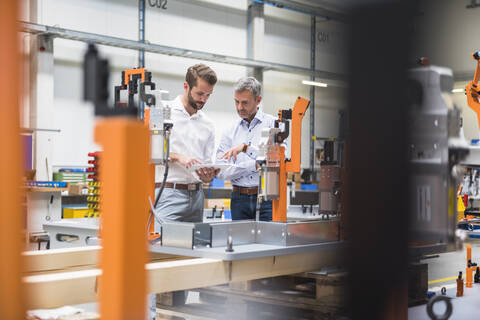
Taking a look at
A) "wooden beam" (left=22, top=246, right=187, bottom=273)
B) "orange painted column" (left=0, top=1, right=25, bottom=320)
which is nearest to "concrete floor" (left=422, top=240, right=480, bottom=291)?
"wooden beam" (left=22, top=246, right=187, bottom=273)

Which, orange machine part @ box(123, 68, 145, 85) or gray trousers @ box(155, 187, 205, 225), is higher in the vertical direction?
orange machine part @ box(123, 68, 145, 85)

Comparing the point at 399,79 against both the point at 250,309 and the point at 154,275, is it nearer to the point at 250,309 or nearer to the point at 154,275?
the point at 154,275

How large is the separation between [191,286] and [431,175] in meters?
1.30

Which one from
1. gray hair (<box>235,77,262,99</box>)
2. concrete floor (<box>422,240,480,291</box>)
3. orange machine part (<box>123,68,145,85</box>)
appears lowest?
concrete floor (<box>422,240,480,291</box>)

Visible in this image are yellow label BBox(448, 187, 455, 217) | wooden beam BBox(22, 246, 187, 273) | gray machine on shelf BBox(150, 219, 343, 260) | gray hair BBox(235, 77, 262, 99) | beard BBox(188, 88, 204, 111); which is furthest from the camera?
gray hair BBox(235, 77, 262, 99)

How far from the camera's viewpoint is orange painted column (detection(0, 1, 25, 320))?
73cm

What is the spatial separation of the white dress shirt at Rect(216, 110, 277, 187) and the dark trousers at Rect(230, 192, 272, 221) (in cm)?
8

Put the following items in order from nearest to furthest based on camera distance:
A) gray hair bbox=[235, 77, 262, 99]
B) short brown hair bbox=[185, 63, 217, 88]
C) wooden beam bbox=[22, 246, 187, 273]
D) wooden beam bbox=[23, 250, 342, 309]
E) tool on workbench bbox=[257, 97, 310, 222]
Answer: wooden beam bbox=[23, 250, 342, 309]
wooden beam bbox=[22, 246, 187, 273]
tool on workbench bbox=[257, 97, 310, 222]
short brown hair bbox=[185, 63, 217, 88]
gray hair bbox=[235, 77, 262, 99]

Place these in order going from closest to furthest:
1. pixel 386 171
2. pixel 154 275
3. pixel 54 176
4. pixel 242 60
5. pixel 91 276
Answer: pixel 386 171 → pixel 91 276 → pixel 154 275 → pixel 54 176 → pixel 242 60

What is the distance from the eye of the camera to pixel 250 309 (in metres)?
3.01

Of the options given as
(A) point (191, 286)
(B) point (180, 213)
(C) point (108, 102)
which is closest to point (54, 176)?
(B) point (180, 213)

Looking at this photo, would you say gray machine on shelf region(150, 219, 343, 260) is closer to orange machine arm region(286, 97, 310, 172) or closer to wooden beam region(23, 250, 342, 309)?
wooden beam region(23, 250, 342, 309)

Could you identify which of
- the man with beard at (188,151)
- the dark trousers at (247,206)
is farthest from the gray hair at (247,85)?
the dark trousers at (247,206)

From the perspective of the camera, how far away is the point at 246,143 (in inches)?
143
